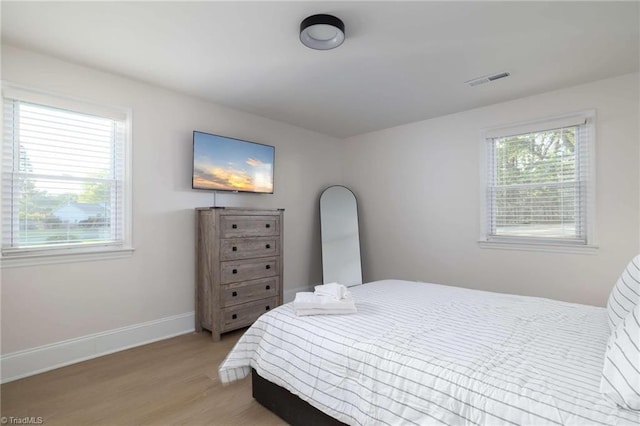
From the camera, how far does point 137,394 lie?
2.16 m

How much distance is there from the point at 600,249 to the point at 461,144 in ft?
5.52

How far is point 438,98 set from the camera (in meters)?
3.38

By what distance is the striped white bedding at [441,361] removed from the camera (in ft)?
3.64

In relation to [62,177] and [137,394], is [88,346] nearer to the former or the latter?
[137,394]

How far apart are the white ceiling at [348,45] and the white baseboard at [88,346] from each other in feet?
7.39

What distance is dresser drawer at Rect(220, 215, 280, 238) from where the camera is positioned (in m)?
3.18

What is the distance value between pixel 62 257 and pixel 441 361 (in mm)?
2857

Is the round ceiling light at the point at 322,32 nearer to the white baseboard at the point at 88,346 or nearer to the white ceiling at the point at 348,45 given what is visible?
the white ceiling at the point at 348,45

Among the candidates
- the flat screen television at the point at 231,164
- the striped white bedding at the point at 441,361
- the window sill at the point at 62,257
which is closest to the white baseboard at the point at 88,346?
the window sill at the point at 62,257

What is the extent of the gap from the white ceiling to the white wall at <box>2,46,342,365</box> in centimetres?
17

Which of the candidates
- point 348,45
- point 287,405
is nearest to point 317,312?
point 287,405

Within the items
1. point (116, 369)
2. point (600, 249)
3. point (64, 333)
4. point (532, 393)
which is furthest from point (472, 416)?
point (64, 333)

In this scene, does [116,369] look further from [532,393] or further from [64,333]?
[532,393]

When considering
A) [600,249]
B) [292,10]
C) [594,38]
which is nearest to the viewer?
[292,10]
